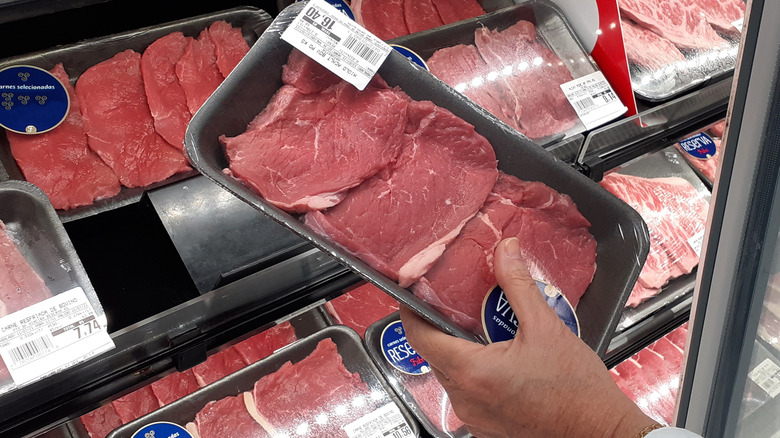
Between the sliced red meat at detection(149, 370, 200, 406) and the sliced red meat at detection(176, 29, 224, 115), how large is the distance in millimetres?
875

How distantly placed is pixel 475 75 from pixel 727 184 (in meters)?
1.36

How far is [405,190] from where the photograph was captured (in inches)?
61.7

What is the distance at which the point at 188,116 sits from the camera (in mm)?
2148

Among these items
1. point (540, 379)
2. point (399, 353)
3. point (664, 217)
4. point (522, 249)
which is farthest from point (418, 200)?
point (664, 217)

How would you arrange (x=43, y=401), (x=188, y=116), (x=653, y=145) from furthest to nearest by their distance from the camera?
1. (x=653, y=145)
2. (x=188, y=116)
3. (x=43, y=401)

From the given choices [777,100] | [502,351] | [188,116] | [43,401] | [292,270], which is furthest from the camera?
[188,116]

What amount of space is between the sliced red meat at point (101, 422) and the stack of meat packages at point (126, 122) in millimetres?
634

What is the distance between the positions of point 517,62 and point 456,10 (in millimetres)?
378

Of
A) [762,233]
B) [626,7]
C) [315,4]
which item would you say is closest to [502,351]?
[762,233]

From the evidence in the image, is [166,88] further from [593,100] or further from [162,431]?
[593,100]

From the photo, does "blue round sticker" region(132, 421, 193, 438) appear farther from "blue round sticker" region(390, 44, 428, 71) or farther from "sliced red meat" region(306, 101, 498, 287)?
"blue round sticker" region(390, 44, 428, 71)

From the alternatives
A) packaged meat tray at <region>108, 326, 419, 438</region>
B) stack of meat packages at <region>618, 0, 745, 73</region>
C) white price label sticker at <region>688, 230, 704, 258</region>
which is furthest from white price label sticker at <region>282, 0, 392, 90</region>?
white price label sticker at <region>688, 230, 704, 258</region>

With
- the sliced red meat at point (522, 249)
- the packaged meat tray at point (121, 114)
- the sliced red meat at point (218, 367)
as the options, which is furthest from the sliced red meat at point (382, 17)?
the sliced red meat at point (218, 367)

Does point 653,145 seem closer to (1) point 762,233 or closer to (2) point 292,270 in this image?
(1) point 762,233
